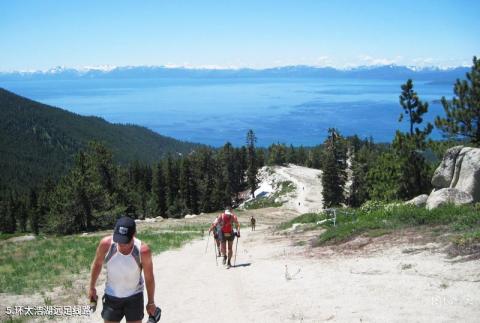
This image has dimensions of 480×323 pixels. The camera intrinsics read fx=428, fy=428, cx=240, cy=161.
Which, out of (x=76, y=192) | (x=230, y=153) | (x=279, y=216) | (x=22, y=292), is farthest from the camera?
(x=230, y=153)

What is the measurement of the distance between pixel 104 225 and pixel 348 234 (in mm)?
42221

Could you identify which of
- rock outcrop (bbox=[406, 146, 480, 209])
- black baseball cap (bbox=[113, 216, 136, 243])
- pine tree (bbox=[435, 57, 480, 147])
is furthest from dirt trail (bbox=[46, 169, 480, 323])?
pine tree (bbox=[435, 57, 480, 147])

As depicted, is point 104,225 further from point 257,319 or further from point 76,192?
point 257,319

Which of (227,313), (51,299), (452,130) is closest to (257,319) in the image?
(227,313)

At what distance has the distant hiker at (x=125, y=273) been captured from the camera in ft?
22.8

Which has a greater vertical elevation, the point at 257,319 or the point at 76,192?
the point at 257,319

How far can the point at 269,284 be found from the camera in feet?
42.6

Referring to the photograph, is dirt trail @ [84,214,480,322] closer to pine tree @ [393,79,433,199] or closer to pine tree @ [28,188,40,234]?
pine tree @ [393,79,433,199]

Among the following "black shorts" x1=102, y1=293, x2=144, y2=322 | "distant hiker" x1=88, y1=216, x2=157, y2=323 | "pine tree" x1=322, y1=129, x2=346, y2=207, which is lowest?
"pine tree" x1=322, y1=129, x2=346, y2=207

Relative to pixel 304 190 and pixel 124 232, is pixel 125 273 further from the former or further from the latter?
pixel 304 190

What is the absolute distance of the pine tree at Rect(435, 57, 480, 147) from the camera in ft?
100

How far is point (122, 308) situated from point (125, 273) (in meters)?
0.65

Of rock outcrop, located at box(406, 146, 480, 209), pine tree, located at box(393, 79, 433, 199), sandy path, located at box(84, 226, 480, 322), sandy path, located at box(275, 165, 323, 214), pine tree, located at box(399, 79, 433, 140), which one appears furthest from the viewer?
sandy path, located at box(275, 165, 323, 214)

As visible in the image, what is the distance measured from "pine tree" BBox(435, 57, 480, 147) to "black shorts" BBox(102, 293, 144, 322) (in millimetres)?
30181
